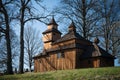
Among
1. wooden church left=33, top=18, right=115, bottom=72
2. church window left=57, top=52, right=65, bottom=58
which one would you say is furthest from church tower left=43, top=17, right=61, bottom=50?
church window left=57, top=52, right=65, bottom=58

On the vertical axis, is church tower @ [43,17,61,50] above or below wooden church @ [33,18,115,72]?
above

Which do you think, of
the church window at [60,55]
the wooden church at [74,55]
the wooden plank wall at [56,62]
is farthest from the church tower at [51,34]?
the church window at [60,55]

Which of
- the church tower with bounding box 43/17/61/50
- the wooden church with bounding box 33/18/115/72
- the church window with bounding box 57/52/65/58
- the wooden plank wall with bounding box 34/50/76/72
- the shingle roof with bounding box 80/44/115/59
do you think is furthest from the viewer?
the church tower with bounding box 43/17/61/50

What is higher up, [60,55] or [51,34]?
[51,34]

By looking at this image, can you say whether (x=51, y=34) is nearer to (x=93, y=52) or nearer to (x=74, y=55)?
(x=74, y=55)

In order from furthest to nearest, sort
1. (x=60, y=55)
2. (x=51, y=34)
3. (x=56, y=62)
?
1. (x=51, y=34)
2. (x=56, y=62)
3. (x=60, y=55)

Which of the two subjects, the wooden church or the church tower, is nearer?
the wooden church

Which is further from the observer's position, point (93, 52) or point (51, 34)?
point (51, 34)

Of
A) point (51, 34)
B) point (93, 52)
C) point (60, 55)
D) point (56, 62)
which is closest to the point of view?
point (93, 52)

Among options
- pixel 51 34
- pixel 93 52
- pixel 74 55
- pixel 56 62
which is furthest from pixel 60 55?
pixel 51 34

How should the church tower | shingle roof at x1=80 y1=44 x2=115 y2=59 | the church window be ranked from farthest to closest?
the church tower → the church window → shingle roof at x1=80 y1=44 x2=115 y2=59

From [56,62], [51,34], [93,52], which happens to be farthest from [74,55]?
[51,34]

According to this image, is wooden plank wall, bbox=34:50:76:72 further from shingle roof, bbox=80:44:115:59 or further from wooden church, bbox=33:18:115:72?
shingle roof, bbox=80:44:115:59

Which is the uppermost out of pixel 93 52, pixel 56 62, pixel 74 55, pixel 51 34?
pixel 51 34
